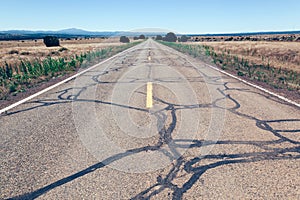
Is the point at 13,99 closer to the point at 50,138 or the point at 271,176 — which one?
the point at 50,138

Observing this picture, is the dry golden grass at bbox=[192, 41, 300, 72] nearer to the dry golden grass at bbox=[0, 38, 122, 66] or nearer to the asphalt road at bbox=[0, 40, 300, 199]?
the asphalt road at bbox=[0, 40, 300, 199]

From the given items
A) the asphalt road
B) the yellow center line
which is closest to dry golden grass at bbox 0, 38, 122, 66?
the yellow center line

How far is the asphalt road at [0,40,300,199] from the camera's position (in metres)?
2.87

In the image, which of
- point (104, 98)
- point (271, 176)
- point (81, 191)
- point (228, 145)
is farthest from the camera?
point (104, 98)

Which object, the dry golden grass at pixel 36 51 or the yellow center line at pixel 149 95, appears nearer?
the yellow center line at pixel 149 95

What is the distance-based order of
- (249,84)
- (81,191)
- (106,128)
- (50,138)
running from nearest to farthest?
(81,191), (50,138), (106,128), (249,84)

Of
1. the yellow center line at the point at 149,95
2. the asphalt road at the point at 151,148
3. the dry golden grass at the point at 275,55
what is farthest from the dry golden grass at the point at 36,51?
the dry golden grass at the point at 275,55

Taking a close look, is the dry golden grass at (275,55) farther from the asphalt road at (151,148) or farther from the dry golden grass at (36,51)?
the dry golden grass at (36,51)

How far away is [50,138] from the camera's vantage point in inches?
166

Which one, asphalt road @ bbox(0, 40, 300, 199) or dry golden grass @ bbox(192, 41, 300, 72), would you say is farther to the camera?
dry golden grass @ bbox(192, 41, 300, 72)

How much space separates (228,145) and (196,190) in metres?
1.34

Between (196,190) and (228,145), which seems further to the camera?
(228,145)

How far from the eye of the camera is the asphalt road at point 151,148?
2867 millimetres

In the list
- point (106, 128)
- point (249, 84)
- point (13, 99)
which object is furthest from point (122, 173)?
point (249, 84)
